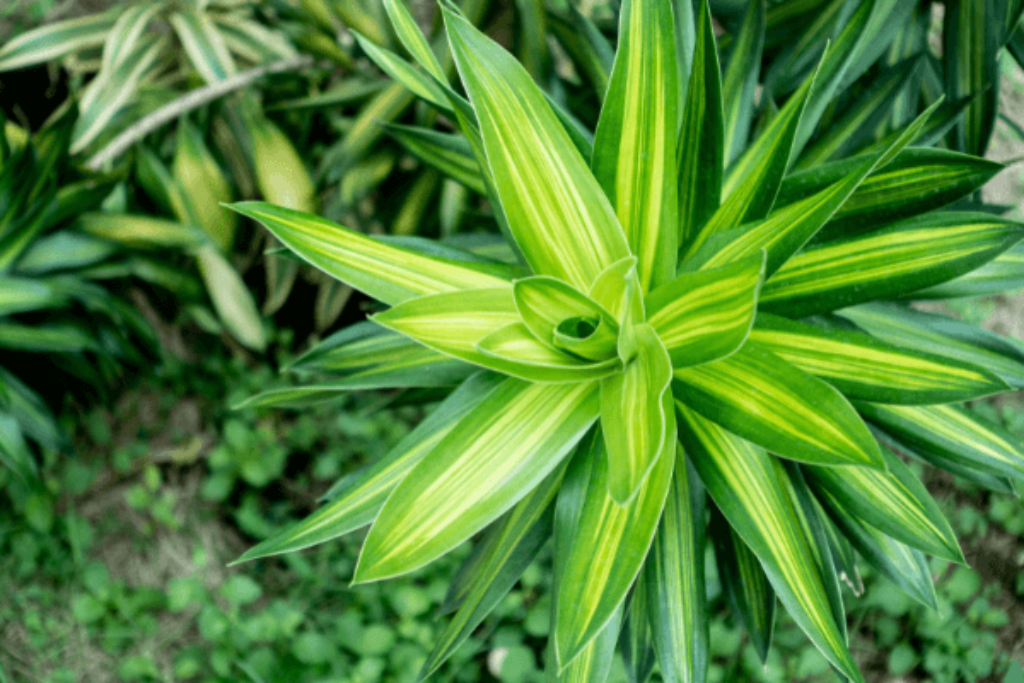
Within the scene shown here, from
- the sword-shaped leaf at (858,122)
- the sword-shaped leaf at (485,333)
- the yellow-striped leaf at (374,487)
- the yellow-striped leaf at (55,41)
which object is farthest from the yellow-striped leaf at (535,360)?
the yellow-striped leaf at (55,41)

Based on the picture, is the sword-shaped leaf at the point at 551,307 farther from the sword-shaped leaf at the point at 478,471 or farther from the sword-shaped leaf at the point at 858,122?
the sword-shaped leaf at the point at 858,122

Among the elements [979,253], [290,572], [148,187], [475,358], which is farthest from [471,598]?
[148,187]

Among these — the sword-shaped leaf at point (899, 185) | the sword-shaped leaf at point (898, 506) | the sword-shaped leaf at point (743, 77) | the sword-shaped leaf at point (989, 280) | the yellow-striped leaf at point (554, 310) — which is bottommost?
the sword-shaped leaf at point (898, 506)

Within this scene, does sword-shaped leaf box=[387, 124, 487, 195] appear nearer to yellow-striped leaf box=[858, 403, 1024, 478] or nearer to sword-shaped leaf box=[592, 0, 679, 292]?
sword-shaped leaf box=[592, 0, 679, 292]

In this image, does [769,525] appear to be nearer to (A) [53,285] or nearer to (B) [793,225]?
(B) [793,225]

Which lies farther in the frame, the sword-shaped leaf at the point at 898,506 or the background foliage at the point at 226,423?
the background foliage at the point at 226,423

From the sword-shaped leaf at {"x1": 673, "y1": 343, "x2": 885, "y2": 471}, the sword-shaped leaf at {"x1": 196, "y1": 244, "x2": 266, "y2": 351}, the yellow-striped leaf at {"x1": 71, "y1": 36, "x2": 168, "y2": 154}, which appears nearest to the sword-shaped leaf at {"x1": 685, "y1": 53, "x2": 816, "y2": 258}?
the sword-shaped leaf at {"x1": 673, "y1": 343, "x2": 885, "y2": 471}
